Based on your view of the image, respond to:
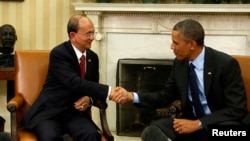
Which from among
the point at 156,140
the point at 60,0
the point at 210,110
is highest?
the point at 60,0

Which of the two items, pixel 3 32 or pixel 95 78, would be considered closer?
pixel 95 78

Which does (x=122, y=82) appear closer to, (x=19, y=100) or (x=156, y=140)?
(x=19, y=100)

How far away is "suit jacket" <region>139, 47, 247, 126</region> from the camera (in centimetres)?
223

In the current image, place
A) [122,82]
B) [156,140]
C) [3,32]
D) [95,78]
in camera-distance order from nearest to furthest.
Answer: [156,140]
[95,78]
[3,32]
[122,82]

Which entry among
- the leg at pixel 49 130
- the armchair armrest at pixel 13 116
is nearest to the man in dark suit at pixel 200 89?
the leg at pixel 49 130

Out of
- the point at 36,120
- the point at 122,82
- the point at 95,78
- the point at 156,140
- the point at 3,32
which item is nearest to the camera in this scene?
the point at 156,140

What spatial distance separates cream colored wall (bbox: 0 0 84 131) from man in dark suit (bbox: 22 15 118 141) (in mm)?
1612

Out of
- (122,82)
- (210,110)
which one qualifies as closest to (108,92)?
(210,110)

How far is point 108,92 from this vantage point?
2.58 metres

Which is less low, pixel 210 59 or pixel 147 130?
pixel 210 59

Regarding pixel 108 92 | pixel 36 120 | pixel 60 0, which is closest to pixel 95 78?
pixel 108 92

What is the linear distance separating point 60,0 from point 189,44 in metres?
2.24

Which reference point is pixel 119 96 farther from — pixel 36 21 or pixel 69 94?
pixel 36 21

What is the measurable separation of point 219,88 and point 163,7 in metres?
1.71
